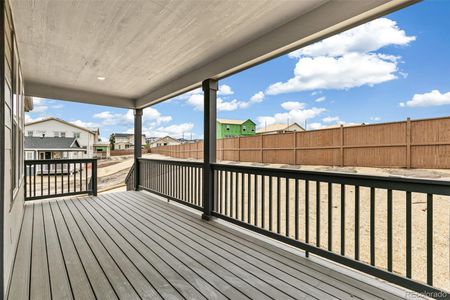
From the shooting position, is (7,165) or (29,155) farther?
(29,155)

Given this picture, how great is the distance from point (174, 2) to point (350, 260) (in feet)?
9.20

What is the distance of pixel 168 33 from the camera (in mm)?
2768

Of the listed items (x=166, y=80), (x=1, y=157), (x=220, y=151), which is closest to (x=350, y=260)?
(x=1, y=157)

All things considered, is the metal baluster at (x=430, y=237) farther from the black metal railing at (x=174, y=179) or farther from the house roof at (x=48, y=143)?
the house roof at (x=48, y=143)

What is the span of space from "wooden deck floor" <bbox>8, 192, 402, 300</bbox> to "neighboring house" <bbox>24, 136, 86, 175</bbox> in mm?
2326

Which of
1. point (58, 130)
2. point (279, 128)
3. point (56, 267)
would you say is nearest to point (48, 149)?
point (58, 130)

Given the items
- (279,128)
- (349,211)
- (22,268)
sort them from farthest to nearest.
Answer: (349,211) < (279,128) < (22,268)

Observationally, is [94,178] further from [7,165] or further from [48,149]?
[7,165]

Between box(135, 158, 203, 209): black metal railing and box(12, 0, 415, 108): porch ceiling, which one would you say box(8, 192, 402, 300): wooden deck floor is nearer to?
box(135, 158, 203, 209): black metal railing

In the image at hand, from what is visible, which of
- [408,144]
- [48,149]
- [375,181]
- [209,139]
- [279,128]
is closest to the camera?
[375,181]

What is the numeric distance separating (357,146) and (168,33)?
3.10 m

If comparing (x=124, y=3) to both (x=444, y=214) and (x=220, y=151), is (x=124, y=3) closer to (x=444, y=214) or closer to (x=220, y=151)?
(x=220, y=151)

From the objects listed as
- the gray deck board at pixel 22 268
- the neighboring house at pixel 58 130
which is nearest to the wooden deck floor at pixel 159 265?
the gray deck board at pixel 22 268

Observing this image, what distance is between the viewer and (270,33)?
2.69m
